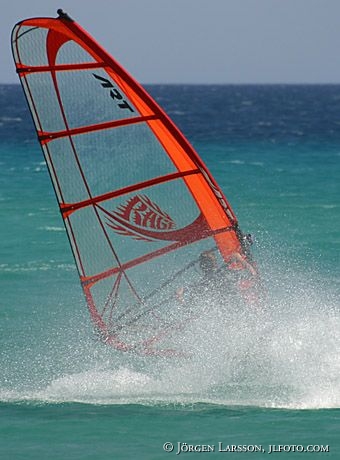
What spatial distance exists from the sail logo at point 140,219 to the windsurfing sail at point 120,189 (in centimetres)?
1


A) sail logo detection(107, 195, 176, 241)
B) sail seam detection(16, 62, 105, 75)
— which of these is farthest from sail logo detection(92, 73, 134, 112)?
sail logo detection(107, 195, 176, 241)

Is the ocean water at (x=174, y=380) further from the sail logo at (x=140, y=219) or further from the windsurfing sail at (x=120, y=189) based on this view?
the sail logo at (x=140, y=219)

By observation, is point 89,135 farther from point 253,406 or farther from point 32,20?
point 253,406

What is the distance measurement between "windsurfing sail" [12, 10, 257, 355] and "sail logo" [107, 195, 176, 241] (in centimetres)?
1

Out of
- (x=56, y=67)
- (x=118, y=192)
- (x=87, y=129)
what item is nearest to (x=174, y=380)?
(x=118, y=192)

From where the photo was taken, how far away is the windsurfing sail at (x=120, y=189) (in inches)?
451

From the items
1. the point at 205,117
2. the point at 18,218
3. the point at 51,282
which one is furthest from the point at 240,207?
the point at 205,117

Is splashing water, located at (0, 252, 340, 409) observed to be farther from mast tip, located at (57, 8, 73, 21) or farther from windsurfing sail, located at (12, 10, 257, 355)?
mast tip, located at (57, 8, 73, 21)

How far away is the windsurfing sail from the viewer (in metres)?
11.5

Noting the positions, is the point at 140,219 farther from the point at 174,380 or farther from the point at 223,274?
the point at 174,380

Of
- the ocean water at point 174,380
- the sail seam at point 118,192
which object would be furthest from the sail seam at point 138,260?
the ocean water at point 174,380

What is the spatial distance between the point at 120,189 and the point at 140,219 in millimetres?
395

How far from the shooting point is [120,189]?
1191cm

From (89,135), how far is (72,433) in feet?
9.68
